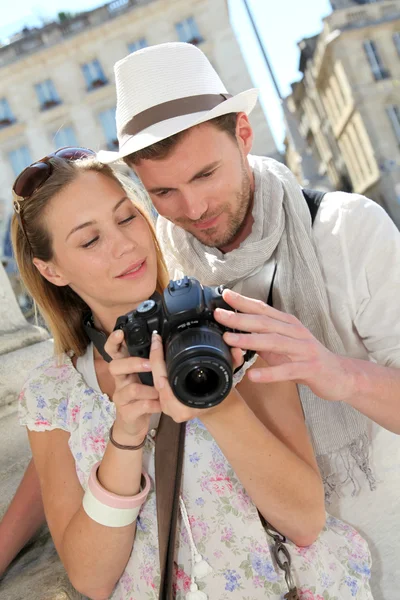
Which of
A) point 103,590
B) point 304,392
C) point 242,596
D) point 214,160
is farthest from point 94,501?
point 214,160

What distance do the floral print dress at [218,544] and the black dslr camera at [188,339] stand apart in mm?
400

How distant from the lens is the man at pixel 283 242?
2311mm

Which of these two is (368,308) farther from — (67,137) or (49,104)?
(49,104)

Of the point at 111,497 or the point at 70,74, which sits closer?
the point at 111,497

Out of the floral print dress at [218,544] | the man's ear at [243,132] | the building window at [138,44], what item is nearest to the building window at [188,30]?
the building window at [138,44]

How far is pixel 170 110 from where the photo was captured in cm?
249

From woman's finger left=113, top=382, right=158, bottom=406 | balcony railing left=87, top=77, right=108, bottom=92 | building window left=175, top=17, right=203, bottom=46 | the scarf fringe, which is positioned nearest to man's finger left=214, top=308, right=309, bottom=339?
woman's finger left=113, top=382, right=158, bottom=406

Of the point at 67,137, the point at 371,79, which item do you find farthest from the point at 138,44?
the point at 371,79

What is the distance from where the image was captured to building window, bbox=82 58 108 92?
76.1 feet

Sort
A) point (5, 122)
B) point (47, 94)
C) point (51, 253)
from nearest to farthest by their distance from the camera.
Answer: point (51, 253) → point (5, 122) → point (47, 94)

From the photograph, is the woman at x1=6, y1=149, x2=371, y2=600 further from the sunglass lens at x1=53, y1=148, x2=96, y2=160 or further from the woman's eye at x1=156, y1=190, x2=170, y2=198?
the woman's eye at x1=156, y1=190, x2=170, y2=198

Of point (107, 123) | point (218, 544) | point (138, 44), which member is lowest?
point (218, 544)

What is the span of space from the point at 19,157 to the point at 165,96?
22544 mm

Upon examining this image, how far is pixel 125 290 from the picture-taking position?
2.12 m
